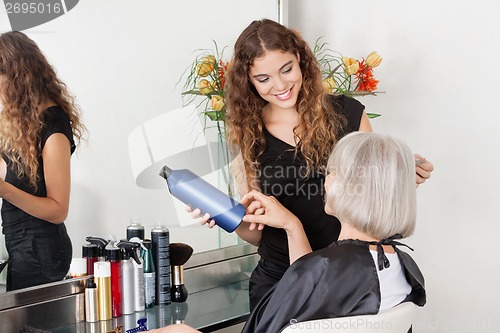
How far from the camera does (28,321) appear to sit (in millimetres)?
1697

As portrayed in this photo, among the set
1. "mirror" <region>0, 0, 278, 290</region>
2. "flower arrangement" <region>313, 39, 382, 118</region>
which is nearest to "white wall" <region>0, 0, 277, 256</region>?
"mirror" <region>0, 0, 278, 290</region>

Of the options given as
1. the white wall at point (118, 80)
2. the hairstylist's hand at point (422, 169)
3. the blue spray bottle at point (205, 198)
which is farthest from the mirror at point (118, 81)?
the hairstylist's hand at point (422, 169)

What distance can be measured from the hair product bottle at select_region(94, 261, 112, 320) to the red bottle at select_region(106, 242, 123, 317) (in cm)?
2

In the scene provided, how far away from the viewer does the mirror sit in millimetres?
1773

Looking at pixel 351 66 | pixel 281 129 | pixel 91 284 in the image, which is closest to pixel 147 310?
pixel 91 284

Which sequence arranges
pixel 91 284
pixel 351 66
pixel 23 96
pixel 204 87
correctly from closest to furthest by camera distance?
pixel 23 96 < pixel 91 284 < pixel 204 87 < pixel 351 66

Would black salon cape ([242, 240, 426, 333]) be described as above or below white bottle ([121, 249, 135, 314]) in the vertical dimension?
above

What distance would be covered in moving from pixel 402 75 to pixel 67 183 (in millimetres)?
1458

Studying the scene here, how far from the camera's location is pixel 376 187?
1.41 m

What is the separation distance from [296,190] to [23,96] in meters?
0.75

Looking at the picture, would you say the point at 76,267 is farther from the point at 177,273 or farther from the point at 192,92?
the point at 192,92

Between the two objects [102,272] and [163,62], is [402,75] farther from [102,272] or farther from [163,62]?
[102,272]

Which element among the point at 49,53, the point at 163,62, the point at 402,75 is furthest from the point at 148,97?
the point at 402,75

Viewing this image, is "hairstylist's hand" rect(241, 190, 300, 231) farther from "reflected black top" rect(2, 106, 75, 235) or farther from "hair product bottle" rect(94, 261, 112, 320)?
"reflected black top" rect(2, 106, 75, 235)
